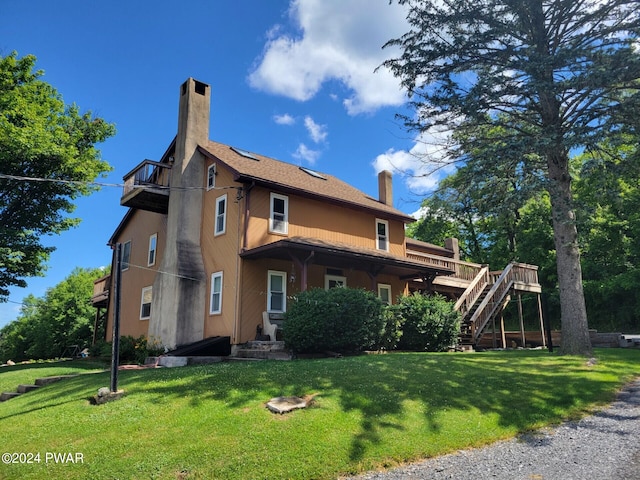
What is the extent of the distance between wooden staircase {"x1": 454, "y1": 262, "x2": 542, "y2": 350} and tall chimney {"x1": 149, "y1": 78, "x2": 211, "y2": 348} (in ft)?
33.5

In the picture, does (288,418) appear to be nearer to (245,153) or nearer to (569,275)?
(569,275)

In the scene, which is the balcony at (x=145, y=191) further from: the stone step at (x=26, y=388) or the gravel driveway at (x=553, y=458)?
the gravel driveway at (x=553, y=458)

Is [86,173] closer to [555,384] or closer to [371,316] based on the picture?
[371,316]

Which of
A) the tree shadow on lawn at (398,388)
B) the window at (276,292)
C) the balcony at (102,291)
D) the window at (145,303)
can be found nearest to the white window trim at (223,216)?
the window at (276,292)

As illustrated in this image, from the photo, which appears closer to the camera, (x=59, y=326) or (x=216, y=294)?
(x=216, y=294)

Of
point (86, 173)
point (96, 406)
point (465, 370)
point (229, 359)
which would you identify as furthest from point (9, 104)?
point (465, 370)

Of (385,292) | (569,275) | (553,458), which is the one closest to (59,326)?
(385,292)

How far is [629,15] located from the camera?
12305 mm

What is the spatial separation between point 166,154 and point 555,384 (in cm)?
1830

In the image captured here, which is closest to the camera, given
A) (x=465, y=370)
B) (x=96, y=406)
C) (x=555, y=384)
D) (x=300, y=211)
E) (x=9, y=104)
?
(x=96, y=406)

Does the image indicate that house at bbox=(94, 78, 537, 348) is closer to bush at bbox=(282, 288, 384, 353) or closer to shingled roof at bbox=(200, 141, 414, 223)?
shingled roof at bbox=(200, 141, 414, 223)

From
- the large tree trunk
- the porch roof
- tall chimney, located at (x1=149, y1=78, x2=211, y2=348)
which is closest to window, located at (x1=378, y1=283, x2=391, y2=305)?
the porch roof

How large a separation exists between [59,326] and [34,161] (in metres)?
27.1

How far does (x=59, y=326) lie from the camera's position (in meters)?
41.9
